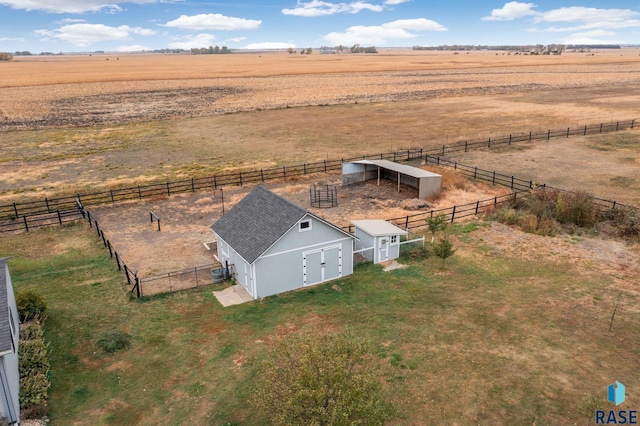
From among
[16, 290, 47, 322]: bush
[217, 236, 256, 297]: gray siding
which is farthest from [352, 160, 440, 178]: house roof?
[16, 290, 47, 322]: bush

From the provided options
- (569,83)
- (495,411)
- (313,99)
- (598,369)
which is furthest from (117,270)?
(569,83)

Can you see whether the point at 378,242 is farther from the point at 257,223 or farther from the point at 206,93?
the point at 206,93

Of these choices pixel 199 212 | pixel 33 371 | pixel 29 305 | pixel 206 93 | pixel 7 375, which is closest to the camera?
pixel 7 375

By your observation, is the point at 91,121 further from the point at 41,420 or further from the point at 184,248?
the point at 41,420

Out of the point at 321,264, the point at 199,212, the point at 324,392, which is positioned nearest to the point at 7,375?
the point at 324,392

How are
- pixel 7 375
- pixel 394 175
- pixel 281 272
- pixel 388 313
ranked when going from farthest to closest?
pixel 394 175 → pixel 281 272 → pixel 388 313 → pixel 7 375

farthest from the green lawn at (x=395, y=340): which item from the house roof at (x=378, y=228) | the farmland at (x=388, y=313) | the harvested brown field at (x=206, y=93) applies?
the harvested brown field at (x=206, y=93)

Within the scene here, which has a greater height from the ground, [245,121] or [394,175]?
[245,121]

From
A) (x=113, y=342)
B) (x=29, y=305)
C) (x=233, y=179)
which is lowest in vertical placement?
(x=113, y=342)
